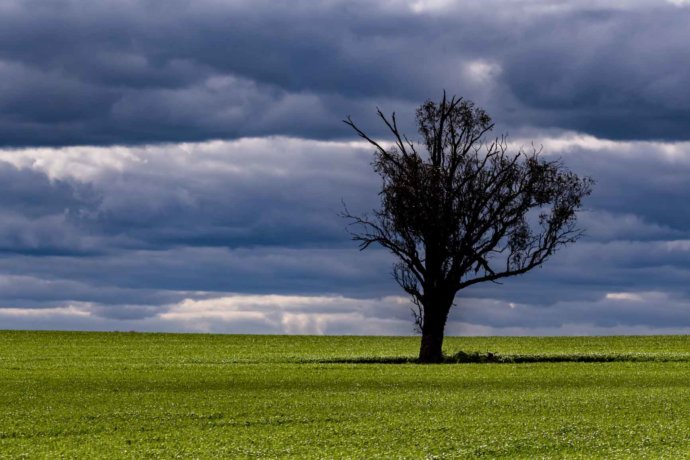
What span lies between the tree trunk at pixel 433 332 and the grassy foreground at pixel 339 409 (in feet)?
19.0

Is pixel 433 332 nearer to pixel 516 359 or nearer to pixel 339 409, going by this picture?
pixel 516 359

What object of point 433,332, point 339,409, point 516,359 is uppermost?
point 433,332

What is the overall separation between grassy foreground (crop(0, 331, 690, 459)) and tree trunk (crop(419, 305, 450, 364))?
5.78 m

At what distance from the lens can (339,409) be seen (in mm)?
27297

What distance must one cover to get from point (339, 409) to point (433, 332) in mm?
28255

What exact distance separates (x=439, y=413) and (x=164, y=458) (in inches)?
369

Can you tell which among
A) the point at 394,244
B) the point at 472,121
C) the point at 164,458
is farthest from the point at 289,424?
the point at 472,121

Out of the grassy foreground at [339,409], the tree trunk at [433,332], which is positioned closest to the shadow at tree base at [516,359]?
the tree trunk at [433,332]

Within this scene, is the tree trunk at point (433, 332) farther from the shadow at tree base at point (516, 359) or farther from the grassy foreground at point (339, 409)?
the grassy foreground at point (339, 409)

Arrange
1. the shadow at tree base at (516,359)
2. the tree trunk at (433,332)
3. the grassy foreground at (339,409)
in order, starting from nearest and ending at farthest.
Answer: the grassy foreground at (339,409) < the shadow at tree base at (516,359) < the tree trunk at (433,332)

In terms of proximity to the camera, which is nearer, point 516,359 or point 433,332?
point 433,332

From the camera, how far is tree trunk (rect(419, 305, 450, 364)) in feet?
180

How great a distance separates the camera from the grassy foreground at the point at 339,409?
2023 centimetres

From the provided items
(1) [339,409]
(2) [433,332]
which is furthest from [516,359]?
(1) [339,409]
